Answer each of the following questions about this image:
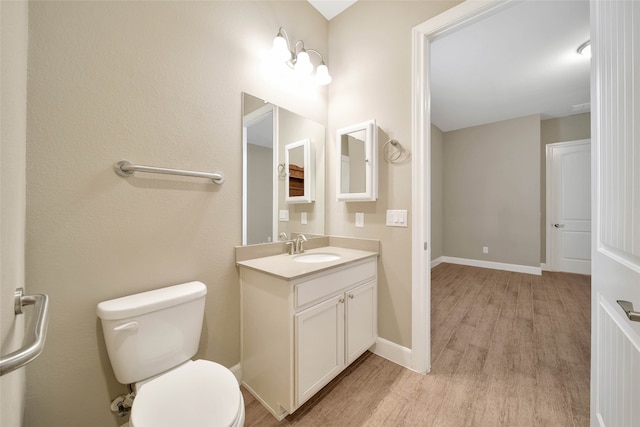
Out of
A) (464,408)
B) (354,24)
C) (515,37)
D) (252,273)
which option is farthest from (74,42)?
(515,37)

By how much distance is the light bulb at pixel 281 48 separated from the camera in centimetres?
163

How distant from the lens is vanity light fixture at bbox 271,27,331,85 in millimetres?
1643

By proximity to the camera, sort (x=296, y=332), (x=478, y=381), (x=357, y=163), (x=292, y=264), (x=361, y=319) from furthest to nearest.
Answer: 1. (x=357, y=163)
2. (x=361, y=319)
3. (x=478, y=381)
4. (x=292, y=264)
5. (x=296, y=332)

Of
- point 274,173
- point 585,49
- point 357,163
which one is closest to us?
point 274,173

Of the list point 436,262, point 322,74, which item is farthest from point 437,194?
point 322,74

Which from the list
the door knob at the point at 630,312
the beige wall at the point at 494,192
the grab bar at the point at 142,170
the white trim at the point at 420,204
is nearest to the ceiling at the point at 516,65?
the white trim at the point at 420,204

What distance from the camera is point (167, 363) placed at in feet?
3.64

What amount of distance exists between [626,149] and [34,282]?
6.86 feet

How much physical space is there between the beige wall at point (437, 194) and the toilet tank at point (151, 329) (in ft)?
14.3

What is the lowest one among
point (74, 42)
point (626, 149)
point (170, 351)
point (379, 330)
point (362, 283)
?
point (379, 330)

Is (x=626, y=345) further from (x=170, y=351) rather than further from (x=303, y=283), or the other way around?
(x=170, y=351)

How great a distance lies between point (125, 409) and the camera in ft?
3.67

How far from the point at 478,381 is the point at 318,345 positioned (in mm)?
1144

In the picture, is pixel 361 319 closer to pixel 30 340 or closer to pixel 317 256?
pixel 317 256
